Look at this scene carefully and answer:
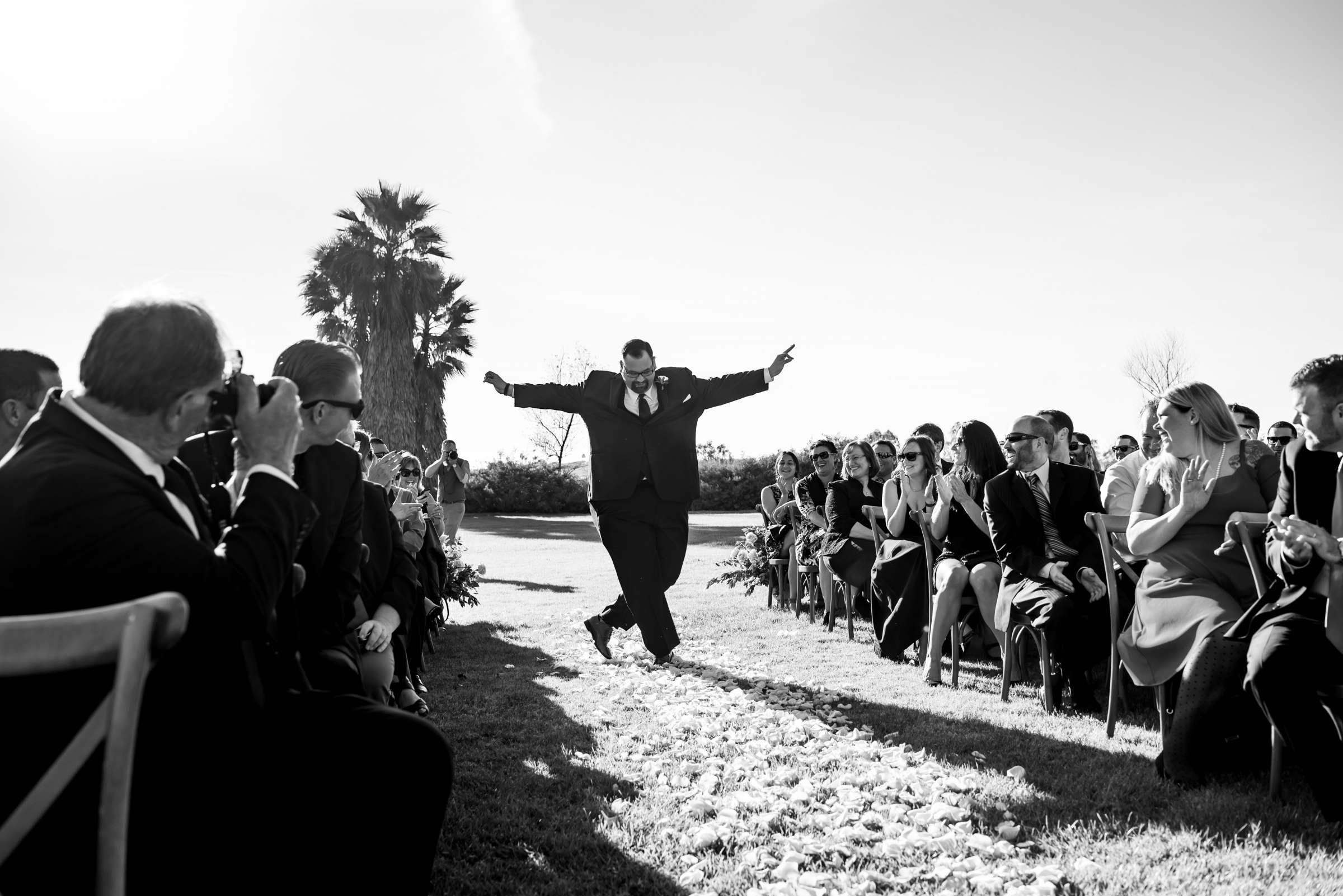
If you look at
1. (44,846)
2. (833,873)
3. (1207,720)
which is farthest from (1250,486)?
(44,846)

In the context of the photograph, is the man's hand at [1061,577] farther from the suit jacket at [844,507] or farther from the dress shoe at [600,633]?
the dress shoe at [600,633]

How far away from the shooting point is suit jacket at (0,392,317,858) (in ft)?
5.40

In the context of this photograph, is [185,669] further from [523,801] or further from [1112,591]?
[1112,591]

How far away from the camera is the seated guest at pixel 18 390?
12.2ft

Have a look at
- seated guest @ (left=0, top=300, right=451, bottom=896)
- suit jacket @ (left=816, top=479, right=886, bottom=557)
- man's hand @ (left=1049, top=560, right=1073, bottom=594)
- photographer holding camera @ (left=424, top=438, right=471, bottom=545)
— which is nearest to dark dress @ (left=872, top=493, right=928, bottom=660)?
suit jacket @ (left=816, top=479, right=886, bottom=557)

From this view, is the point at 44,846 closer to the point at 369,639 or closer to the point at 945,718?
the point at 369,639

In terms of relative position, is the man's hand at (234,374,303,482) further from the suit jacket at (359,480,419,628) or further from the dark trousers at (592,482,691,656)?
the dark trousers at (592,482,691,656)

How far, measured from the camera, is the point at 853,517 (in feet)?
29.9

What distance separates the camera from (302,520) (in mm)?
2072

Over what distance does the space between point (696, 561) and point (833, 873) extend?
15955 millimetres

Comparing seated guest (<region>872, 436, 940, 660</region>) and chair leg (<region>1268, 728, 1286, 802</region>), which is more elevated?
seated guest (<region>872, 436, 940, 660</region>)

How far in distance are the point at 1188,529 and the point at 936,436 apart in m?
4.36

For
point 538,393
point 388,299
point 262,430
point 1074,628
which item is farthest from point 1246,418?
point 388,299

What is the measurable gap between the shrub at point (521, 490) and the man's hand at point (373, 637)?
1475 inches
